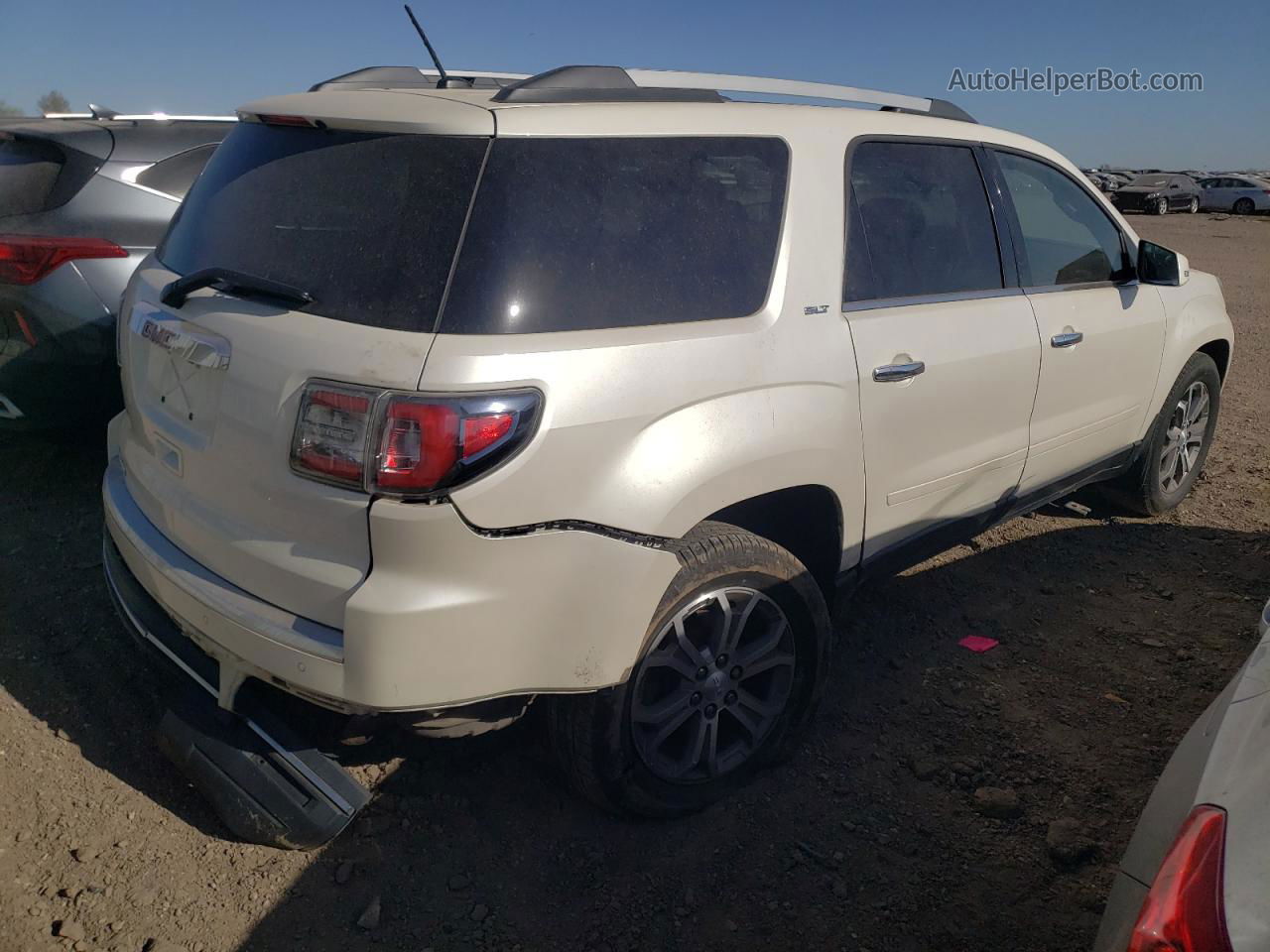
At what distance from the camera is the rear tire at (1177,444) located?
15.6 ft

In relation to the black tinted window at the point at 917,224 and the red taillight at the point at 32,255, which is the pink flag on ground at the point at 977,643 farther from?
the red taillight at the point at 32,255

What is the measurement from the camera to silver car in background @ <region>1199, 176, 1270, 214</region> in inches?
1506

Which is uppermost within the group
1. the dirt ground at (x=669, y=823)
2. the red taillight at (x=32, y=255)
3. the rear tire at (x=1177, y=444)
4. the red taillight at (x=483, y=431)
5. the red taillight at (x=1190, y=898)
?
the red taillight at (x=483, y=431)

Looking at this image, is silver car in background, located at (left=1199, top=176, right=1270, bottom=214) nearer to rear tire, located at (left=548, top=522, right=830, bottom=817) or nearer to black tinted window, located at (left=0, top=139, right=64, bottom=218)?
rear tire, located at (left=548, top=522, right=830, bottom=817)

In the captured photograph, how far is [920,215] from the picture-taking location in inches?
131

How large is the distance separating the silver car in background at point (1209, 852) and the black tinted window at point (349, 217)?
5.47ft

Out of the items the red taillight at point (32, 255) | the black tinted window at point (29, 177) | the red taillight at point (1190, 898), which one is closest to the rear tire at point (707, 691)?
the red taillight at point (1190, 898)

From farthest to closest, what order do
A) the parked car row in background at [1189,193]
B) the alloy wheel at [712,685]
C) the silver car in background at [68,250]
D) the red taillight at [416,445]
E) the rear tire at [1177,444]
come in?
the parked car row in background at [1189,193] → the rear tire at [1177,444] → the silver car in background at [68,250] → the alloy wheel at [712,685] → the red taillight at [416,445]

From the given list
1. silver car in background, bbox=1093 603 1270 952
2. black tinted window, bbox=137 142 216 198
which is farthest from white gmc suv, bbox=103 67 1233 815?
black tinted window, bbox=137 142 216 198

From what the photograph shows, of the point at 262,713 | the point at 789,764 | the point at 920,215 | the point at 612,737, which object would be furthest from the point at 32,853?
the point at 920,215

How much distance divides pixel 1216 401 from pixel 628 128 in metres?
4.20

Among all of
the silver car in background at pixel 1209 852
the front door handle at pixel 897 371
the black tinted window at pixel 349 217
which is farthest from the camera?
the front door handle at pixel 897 371

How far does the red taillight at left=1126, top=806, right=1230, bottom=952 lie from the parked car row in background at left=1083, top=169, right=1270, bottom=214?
41039 mm

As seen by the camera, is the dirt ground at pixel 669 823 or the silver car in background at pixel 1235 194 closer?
the dirt ground at pixel 669 823
